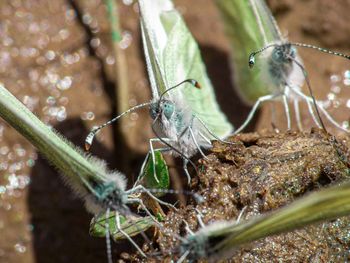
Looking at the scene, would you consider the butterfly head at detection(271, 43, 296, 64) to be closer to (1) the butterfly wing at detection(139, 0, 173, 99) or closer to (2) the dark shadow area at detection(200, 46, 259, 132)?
(2) the dark shadow area at detection(200, 46, 259, 132)

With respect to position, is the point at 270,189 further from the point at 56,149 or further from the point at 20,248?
the point at 20,248

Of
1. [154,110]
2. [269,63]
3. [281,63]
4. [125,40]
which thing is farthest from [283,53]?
[125,40]

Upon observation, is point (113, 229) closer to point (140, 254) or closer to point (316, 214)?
point (140, 254)

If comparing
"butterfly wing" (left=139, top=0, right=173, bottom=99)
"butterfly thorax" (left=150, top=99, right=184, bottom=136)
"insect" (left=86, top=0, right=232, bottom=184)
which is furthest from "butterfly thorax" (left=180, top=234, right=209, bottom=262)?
"butterfly wing" (left=139, top=0, right=173, bottom=99)

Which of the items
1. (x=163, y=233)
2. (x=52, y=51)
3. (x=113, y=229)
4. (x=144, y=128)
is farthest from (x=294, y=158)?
(x=52, y=51)

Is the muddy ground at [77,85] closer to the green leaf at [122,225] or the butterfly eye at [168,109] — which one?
the butterfly eye at [168,109]

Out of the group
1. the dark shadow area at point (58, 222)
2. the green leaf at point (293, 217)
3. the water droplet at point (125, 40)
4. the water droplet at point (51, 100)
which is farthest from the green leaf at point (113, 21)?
the green leaf at point (293, 217)
